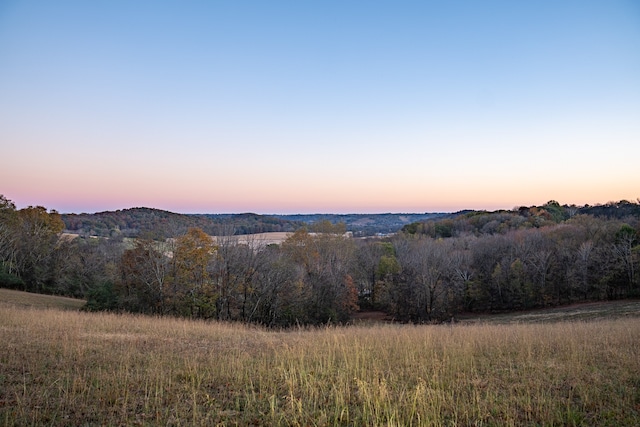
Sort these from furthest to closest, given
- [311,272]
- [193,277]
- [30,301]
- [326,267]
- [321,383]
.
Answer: [326,267] < [311,272] < [30,301] < [193,277] < [321,383]

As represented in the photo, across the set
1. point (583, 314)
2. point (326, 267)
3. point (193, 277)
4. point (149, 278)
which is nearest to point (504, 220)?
point (583, 314)

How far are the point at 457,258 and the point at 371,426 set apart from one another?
5332cm

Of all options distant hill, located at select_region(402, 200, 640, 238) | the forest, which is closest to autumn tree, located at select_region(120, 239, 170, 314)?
the forest

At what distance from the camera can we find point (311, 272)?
135 ft

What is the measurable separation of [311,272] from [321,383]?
3473cm

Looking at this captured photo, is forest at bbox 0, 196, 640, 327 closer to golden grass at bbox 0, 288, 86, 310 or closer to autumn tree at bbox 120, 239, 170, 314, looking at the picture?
autumn tree at bbox 120, 239, 170, 314

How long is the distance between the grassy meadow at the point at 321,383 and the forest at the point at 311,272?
15.6 meters

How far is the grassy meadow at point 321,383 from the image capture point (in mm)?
5113

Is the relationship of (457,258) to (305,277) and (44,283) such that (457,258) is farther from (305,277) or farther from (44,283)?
(44,283)

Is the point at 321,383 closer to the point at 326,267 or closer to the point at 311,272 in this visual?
the point at 311,272

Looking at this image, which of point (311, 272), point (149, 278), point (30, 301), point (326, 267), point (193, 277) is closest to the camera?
point (149, 278)

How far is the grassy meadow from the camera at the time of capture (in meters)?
5.11

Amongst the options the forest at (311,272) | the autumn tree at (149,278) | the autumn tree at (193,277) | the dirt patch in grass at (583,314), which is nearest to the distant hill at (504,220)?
the forest at (311,272)

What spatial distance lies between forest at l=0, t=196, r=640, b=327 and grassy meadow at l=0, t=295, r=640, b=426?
616 inches
